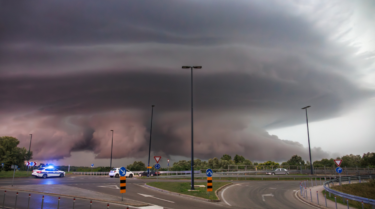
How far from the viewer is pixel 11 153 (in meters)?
77.7

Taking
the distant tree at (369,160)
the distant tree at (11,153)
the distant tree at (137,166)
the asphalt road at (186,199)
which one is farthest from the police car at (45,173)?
the distant tree at (369,160)

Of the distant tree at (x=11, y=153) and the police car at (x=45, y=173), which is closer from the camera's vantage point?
the police car at (x=45, y=173)

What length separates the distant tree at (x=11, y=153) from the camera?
249 feet

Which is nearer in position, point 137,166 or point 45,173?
point 45,173

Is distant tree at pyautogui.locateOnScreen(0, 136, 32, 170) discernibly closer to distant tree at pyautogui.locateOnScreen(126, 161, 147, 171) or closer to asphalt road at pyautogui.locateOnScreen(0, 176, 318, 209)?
distant tree at pyautogui.locateOnScreen(126, 161, 147, 171)

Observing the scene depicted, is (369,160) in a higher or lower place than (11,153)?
lower

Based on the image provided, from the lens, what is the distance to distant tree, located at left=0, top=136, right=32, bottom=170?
7594cm

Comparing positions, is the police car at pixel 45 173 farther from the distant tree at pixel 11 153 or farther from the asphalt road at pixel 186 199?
the distant tree at pixel 11 153

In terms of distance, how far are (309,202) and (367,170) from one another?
58.4m

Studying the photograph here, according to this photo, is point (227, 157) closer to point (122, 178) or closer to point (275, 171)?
point (275, 171)

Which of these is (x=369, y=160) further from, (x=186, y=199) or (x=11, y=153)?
(x=11, y=153)

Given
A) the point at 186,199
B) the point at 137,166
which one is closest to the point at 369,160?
the point at 137,166

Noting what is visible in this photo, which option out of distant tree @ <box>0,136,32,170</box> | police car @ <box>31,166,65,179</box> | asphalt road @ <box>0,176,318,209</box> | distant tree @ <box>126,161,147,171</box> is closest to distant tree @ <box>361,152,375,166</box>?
distant tree @ <box>126,161,147,171</box>

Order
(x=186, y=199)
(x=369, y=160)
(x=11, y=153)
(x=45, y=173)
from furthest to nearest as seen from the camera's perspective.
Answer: (x=369, y=160), (x=11, y=153), (x=45, y=173), (x=186, y=199)
